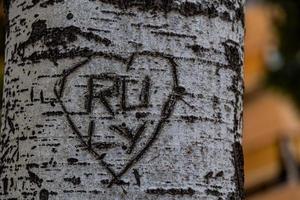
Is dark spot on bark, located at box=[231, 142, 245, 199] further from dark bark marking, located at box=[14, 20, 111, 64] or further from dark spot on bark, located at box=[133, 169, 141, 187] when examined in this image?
dark bark marking, located at box=[14, 20, 111, 64]

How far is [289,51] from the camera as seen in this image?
799cm

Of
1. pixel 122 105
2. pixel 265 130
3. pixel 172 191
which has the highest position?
pixel 265 130

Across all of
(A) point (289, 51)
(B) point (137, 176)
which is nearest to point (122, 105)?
(B) point (137, 176)

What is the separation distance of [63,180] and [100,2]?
0.33m

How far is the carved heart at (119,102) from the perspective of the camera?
1.54 metres

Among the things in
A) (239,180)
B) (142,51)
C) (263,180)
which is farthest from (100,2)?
(263,180)

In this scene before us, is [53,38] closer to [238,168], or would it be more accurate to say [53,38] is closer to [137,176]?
[137,176]

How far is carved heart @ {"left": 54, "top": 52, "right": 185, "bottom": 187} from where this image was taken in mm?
1538

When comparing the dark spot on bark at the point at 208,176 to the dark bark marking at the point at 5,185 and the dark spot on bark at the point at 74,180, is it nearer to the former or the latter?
the dark spot on bark at the point at 74,180

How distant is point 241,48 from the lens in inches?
68.1

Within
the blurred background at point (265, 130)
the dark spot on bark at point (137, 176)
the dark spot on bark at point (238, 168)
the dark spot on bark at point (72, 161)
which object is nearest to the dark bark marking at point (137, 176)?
the dark spot on bark at point (137, 176)

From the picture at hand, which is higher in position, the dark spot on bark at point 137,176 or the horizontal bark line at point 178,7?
the horizontal bark line at point 178,7

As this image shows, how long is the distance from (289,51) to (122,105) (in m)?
6.60

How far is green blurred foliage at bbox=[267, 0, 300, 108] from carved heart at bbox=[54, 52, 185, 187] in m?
5.66
